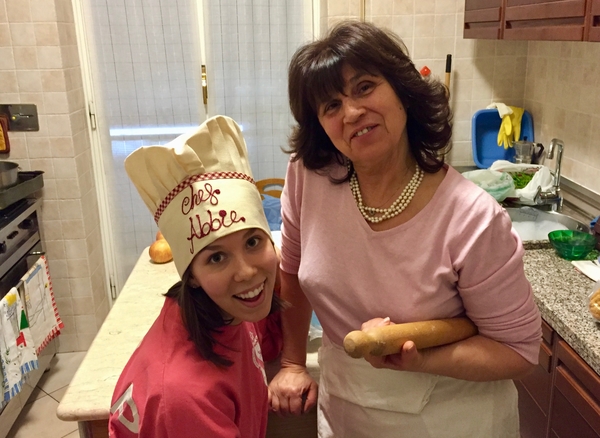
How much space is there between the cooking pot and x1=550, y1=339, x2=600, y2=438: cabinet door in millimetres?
2183

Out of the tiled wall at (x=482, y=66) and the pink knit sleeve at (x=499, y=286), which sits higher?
the tiled wall at (x=482, y=66)

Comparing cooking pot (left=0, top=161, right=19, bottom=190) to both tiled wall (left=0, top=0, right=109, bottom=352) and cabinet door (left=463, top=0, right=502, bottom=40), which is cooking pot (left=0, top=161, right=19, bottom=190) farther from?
cabinet door (left=463, top=0, right=502, bottom=40)

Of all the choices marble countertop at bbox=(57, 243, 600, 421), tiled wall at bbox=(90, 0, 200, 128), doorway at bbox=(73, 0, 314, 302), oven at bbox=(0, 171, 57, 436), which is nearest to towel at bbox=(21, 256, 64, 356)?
oven at bbox=(0, 171, 57, 436)

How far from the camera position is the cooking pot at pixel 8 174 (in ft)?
7.55

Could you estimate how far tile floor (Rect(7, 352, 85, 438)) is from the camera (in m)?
2.29

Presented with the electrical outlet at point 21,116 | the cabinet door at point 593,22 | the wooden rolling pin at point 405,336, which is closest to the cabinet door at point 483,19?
the cabinet door at point 593,22

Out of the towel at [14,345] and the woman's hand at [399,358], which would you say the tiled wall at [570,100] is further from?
the towel at [14,345]

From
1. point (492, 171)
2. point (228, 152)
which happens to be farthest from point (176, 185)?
point (492, 171)

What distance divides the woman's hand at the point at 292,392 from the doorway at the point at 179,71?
1.98 meters

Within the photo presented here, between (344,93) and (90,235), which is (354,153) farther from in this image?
(90,235)

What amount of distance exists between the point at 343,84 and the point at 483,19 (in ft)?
5.67

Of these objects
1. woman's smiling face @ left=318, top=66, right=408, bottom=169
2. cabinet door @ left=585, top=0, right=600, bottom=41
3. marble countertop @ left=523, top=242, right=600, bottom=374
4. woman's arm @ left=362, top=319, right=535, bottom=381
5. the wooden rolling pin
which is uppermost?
cabinet door @ left=585, top=0, right=600, bottom=41

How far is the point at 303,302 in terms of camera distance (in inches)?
42.5

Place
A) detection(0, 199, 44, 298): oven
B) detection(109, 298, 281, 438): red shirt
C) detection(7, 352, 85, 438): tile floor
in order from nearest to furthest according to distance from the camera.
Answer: detection(109, 298, 281, 438): red shirt → detection(0, 199, 44, 298): oven → detection(7, 352, 85, 438): tile floor
